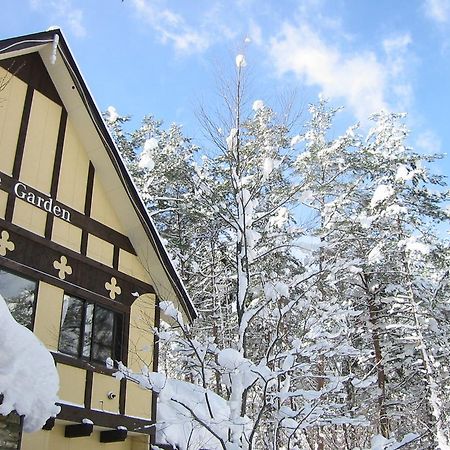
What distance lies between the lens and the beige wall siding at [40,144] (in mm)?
8812

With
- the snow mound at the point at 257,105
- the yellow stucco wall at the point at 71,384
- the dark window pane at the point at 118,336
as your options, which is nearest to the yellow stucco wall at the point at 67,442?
the yellow stucco wall at the point at 71,384

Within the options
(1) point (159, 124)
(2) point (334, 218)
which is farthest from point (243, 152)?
(1) point (159, 124)

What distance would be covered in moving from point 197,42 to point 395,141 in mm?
13647

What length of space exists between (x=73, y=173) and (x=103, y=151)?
701mm

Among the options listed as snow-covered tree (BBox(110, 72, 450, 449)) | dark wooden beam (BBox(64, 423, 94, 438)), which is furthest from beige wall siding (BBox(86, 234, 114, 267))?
snow-covered tree (BBox(110, 72, 450, 449))

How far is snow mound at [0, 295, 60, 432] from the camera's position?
5633 millimetres

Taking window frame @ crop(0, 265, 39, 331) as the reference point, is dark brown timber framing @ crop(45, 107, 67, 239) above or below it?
above

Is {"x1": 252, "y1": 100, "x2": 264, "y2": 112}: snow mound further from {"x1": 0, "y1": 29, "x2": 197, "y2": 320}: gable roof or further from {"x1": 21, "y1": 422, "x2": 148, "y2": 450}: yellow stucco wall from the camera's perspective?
A: {"x1": 21, "y1": 422, "x2": 148, "y2": 450}: yellow stucco wall

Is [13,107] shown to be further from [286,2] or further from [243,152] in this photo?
[286,2]

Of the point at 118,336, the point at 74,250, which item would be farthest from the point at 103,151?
the point at 118,336

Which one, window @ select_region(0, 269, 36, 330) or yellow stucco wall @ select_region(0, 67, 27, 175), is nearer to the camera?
window @ select_region(0, 269, 36, 330)

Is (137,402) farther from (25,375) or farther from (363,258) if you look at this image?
(363,258)

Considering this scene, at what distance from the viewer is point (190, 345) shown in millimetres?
6254

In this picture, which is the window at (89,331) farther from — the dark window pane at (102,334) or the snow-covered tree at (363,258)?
the snow-covered tree at (363,258)
